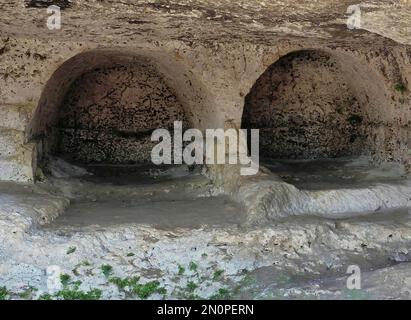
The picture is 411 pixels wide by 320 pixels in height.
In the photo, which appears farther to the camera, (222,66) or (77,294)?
(222,66)

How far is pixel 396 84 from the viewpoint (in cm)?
680

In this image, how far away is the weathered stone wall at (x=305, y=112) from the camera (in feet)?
27.0

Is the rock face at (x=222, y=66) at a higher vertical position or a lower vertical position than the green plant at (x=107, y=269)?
higher

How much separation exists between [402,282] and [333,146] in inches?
193

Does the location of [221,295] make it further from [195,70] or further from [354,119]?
[354,119]

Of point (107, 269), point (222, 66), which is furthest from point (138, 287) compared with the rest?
point (222, 66)

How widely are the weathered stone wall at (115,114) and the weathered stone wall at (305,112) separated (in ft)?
4.38

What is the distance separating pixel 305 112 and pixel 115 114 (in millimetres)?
3092

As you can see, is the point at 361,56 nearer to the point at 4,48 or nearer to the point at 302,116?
the point at 302,116

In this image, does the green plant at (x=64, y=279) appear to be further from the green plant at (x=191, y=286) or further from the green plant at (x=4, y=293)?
the green plant at (x=191, y=286)

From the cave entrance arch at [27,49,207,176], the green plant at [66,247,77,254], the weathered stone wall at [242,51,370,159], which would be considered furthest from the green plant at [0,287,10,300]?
the weathered stone wall at [242,51,370,159]

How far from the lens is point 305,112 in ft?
28.2

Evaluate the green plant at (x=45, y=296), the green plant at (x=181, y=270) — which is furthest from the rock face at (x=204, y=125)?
the green plant at (x=45, y=296)
